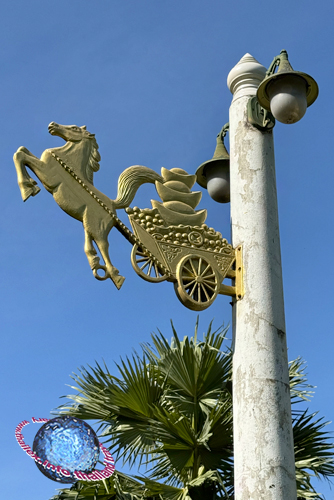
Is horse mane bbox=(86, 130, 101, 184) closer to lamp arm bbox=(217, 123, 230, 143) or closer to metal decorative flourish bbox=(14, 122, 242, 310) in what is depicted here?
metal decorative flourish bbox=(14, 122, 242, 310)

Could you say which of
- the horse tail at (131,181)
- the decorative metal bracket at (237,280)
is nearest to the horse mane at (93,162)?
the horse tail at (131,181)

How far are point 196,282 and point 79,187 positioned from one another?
96cm

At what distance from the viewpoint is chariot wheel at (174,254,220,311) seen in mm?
4785

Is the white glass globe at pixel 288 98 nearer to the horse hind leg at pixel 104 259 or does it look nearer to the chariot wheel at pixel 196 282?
the chariot wheel at pixel 196 282

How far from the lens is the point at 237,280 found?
4922mm

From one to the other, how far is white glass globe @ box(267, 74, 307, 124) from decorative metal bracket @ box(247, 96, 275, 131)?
315 millimetres

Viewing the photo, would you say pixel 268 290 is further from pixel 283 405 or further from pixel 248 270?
pixel 283 405

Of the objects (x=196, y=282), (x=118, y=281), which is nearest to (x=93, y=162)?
(x=118, y=281)

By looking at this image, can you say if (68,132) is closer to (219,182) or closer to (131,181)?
(131,181)

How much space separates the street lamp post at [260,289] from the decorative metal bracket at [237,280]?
3cm

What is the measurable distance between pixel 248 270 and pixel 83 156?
1305 millimetres

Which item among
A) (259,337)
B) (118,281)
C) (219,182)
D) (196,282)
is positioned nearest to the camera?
(259,337)

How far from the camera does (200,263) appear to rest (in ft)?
16.2

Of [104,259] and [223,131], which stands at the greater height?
[223,131]
